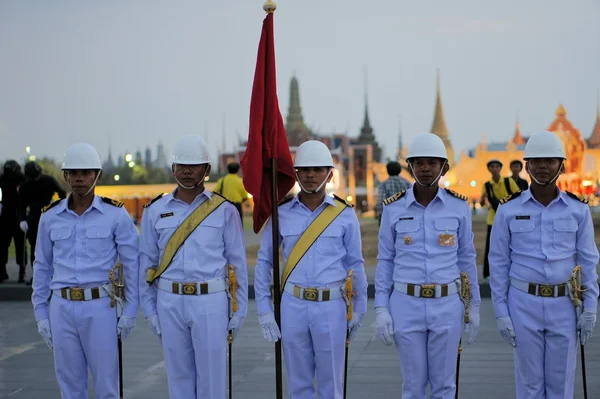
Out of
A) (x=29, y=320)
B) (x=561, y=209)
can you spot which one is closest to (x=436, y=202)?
(x=561, y=209)

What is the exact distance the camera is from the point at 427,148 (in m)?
5.20

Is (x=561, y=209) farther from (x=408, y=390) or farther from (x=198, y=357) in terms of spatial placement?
(x=198, y=357)

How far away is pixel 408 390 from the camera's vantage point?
16.8 ft

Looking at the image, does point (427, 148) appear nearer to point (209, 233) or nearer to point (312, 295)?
point (312, 295)

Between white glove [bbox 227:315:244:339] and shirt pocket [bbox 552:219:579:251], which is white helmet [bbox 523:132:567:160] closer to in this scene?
shirt pocket [bbox 552:219:579:251]

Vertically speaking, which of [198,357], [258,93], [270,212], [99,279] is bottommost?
[198,357]

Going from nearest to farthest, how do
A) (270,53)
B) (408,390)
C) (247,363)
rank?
(408,390) → (270,53) → (247,363)

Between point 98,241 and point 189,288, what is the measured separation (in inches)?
25.0

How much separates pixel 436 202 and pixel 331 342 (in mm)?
1003

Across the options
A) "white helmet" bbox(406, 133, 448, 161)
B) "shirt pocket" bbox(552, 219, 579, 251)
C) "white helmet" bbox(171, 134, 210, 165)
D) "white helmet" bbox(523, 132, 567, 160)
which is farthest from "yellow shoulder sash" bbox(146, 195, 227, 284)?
"shirt pocket" bbox(552, 219, 579, 251)

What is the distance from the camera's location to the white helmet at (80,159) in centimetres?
543

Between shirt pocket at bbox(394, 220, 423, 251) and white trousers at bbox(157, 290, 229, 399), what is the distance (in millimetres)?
1099

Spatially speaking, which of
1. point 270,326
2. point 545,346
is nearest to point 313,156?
point 270,326

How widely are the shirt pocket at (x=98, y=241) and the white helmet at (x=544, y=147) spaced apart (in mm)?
2498
